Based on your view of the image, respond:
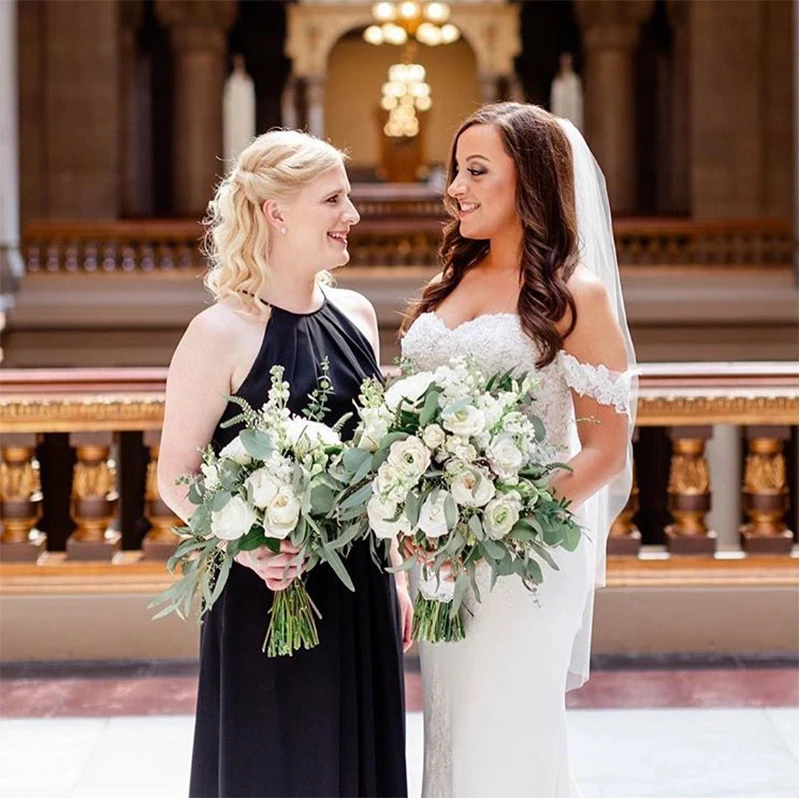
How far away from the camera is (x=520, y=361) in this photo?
312cm

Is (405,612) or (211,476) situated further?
(405,612)

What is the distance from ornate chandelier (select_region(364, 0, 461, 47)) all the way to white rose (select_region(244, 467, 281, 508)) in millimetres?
19242

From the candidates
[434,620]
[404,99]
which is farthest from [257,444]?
→ [404,99]

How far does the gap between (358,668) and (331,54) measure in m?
29.8

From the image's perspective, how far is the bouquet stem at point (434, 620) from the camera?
2990mm

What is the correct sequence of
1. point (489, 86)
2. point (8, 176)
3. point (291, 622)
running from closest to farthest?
point (291, 622) → point (8, 176) → point (489, 86)

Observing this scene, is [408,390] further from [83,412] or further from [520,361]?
[83,412]

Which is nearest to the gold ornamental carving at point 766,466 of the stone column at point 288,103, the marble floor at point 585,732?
the marble floor at point 585,732

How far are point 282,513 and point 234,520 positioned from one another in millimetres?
103

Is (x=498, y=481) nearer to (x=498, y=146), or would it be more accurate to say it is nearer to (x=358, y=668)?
(x=358, y=668)

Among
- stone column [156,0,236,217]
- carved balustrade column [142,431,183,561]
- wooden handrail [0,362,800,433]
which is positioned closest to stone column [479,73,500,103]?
stone column [156,0,236,217]

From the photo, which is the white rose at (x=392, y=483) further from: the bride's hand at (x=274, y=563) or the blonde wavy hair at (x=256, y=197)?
the blonde wavy hair at (x=256, y=197)

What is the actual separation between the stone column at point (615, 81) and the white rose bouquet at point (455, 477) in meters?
20.6

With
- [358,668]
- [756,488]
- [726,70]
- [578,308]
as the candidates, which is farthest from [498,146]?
[726,70]
